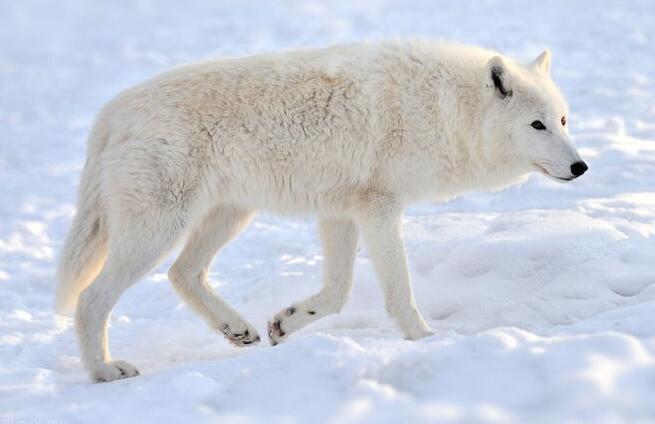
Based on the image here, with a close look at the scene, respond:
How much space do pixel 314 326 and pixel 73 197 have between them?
4.85 m

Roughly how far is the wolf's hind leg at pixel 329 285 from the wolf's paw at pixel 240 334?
5.1 inches

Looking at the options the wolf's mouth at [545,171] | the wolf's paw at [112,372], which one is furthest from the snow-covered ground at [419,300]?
the wolf's mouth at [545,171]

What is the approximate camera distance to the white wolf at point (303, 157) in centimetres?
548

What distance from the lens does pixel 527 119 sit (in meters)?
5.97

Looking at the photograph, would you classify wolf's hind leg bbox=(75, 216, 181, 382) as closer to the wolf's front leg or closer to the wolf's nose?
the wolf's front leg

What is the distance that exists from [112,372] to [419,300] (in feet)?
7.81

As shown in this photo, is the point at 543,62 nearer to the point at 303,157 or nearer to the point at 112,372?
the point at 303,157

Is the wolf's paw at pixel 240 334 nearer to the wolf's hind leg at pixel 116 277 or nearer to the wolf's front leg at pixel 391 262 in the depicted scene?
the wolf's hind leg at pixel 116 277

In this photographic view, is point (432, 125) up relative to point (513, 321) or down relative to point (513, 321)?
up

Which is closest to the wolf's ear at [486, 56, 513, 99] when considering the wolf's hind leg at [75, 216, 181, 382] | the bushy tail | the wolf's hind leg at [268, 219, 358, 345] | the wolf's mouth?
the wolf's mouth

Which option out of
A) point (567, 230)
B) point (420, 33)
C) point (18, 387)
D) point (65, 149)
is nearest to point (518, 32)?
point (420, 33)

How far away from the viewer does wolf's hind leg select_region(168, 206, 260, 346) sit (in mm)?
6102

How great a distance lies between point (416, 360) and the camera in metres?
3.87

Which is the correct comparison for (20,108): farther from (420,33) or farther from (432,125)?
(432,125)
